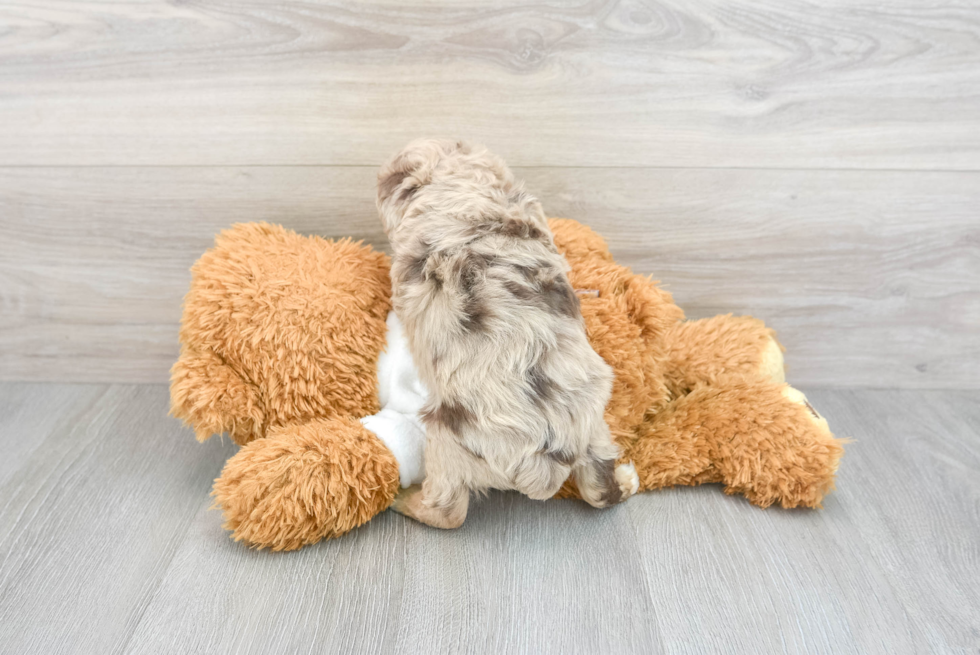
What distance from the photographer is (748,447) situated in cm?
87

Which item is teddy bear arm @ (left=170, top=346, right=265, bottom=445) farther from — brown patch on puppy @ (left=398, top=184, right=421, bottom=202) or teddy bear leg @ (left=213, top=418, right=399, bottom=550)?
brown patch on puppy @ (left=398, top=184, right=421, bottom=202)

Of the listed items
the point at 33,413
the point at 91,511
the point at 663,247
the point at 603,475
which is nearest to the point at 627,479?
the point at 603,475

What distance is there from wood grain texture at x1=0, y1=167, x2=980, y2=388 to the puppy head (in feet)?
0.60

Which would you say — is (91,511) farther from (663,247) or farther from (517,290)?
(663,247)

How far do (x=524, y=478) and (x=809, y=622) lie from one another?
0.35 m

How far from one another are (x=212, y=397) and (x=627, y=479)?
55cm

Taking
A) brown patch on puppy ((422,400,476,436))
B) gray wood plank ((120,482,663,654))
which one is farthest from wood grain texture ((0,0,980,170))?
gray wood plank ((120,482,663,654))

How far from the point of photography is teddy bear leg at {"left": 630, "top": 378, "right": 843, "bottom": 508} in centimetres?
85

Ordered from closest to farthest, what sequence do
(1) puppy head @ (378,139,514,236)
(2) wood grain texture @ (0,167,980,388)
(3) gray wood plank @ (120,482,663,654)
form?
(3) gray wood plank @ (120,482,663,654)
(1) puppy head @ (378,139,514,236)
(2) wood grain texture @ (0,167,980,388)

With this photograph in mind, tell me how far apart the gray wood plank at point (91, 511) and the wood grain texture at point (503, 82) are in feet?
1.35

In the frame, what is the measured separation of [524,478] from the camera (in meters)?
0.73

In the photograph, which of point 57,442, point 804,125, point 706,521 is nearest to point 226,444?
point 57,442

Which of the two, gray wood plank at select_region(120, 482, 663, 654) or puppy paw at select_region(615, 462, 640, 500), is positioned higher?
puppy paw at select_region(615, 462, 640, 500)

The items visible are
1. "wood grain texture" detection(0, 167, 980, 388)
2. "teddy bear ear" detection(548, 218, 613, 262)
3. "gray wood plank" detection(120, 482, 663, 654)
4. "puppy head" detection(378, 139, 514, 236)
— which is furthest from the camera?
"wood grain texture" detection(0, 167, 980, 388)
